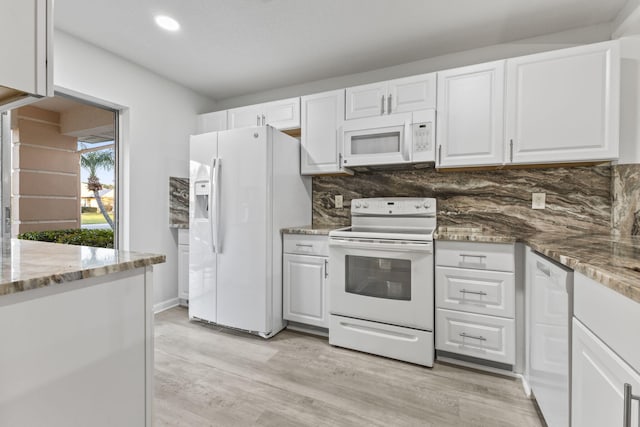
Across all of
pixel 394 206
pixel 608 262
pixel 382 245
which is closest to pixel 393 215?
pixel 394 206

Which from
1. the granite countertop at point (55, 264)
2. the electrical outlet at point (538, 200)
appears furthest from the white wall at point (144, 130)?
the electrical outlet at point (538, 200)

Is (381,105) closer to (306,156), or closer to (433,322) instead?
(306,156)

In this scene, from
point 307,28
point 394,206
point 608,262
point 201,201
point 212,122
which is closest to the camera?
point 608,262

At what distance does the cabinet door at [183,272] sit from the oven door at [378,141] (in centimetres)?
195

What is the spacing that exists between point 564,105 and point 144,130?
139 inches

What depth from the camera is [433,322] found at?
2.06 metres

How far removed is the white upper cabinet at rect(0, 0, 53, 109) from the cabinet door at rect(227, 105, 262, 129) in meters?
2.22

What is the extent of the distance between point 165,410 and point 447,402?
5.16ft

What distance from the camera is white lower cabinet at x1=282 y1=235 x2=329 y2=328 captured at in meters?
2.49

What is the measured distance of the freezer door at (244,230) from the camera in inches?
96.4

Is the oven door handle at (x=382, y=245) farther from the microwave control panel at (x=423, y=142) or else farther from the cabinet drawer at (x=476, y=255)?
the microwave control panel at (x=423, y=142)

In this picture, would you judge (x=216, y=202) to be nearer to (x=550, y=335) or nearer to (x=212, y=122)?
(x=212, y=122)

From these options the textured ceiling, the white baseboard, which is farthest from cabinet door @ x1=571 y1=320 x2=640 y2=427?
the white baseboard

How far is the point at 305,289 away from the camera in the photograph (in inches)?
101
